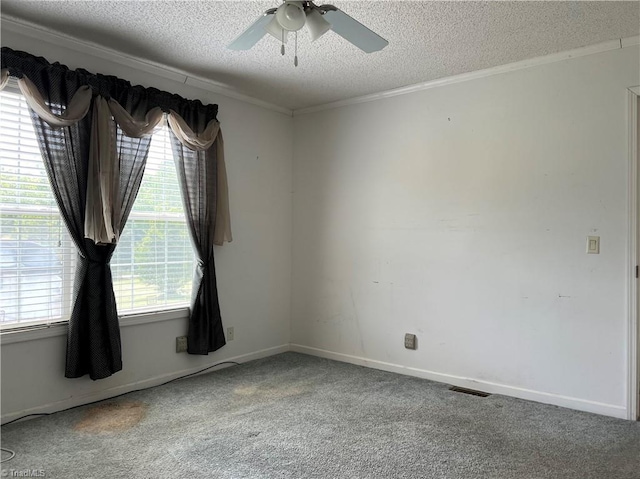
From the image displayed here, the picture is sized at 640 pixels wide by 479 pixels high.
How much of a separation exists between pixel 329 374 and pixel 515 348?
1.45 metres

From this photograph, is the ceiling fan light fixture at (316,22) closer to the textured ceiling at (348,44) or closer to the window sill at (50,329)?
the textured ceiling at (348,44)

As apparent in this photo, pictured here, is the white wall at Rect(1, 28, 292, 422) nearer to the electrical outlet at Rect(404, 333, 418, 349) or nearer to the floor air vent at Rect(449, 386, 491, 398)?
the electrical outlet at Rect(404, 333, 418, 349)

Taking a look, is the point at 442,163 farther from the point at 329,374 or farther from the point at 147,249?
the point at 147,249

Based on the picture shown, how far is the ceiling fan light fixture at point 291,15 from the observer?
200 centimetres

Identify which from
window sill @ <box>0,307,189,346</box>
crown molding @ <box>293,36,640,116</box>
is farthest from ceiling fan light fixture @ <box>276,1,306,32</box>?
window sill @ <box>0,307,189,346</box>

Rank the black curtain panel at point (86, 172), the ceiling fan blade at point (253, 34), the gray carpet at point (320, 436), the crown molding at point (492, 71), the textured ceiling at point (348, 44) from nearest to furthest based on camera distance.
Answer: the ceiling fan blade at point (253, 34), the gray carpet at point (320, 436), the textured ceiling at point (348, 44), the black curtain panel at point (86, 172), the crown molding at point (492, 71)

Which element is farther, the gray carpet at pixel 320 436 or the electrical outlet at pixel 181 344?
the electrical outlet at pixel 181 344

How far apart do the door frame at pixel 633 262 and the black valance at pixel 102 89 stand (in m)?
2.98

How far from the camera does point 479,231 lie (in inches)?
141

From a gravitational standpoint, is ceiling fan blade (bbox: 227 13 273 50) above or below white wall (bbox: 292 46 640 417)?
above

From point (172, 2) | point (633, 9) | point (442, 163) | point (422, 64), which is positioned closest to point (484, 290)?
point (442, 163)

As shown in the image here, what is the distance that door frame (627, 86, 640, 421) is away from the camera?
295 cm

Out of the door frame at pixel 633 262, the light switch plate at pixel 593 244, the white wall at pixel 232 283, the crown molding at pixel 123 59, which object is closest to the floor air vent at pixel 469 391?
the door frame at pixel 633 262

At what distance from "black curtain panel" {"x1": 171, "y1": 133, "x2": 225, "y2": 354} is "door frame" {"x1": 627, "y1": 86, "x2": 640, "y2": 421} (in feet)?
9.59
